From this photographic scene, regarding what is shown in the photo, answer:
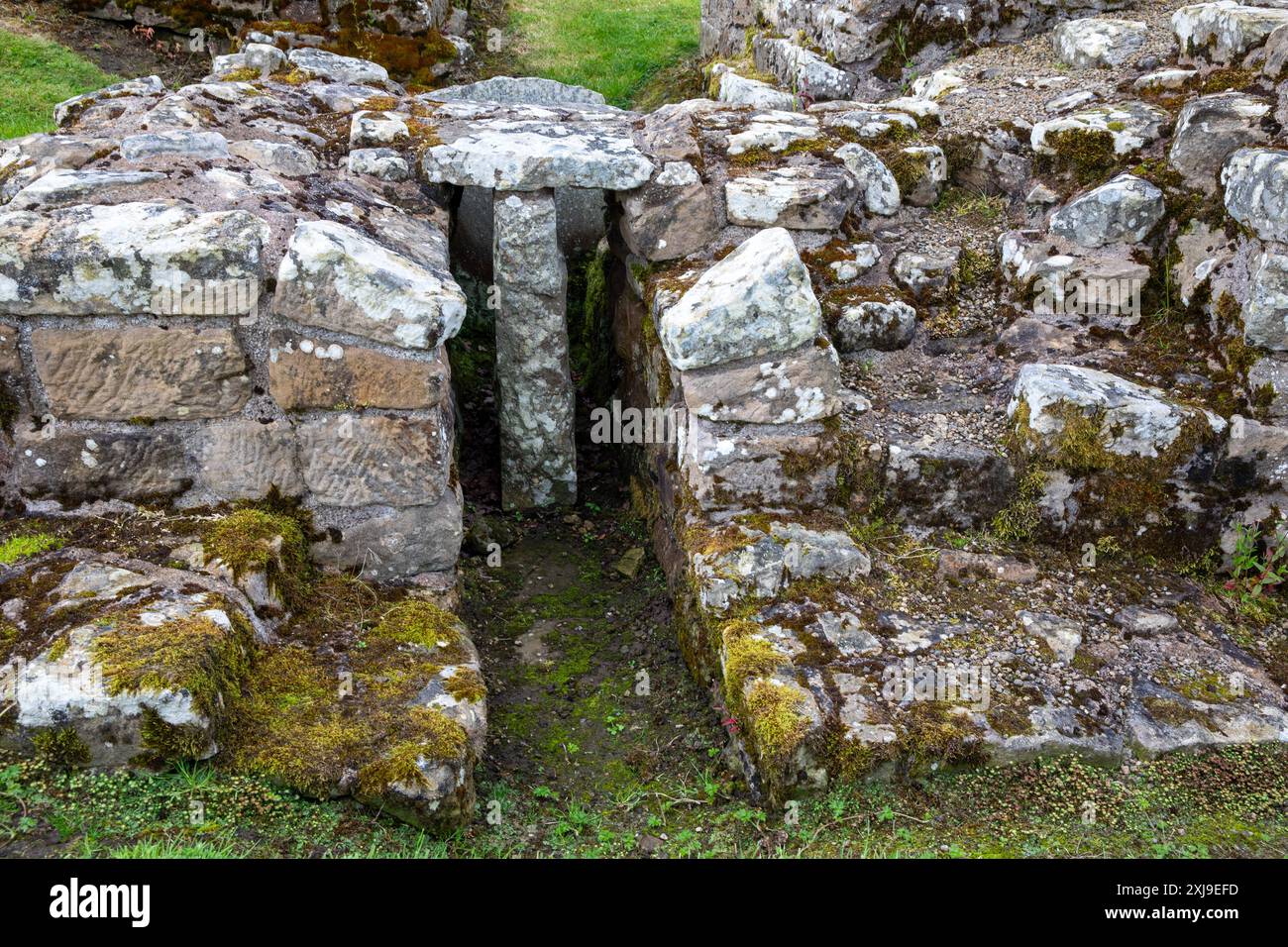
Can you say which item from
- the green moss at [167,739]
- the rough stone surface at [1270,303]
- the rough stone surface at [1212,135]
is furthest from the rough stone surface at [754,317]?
the green moss at [167,739]

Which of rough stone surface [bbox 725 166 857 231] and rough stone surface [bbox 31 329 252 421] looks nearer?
rough stone surface [bbox 31 329 252 421]

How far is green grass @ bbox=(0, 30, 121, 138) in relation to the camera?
8125 mm

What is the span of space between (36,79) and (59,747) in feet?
27.2

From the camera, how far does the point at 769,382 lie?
4543mm

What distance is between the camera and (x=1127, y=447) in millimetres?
4477

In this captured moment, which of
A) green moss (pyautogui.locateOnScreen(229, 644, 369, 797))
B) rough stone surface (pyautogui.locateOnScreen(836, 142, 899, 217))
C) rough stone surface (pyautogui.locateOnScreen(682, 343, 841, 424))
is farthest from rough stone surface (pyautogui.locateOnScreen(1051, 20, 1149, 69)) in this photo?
green moss (pyautogui.locateOnScreen(229, 644, 369, 797))

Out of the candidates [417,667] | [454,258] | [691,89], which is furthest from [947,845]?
[691,89]

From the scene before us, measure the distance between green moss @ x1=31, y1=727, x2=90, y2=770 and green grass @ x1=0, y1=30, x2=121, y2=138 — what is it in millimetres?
6571

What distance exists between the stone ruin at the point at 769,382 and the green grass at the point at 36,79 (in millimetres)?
2919

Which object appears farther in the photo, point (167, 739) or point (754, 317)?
point (754, 317)

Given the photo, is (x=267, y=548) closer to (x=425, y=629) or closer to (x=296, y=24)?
(x=425, y=629)

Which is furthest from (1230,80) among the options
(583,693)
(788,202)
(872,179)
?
(583,693)

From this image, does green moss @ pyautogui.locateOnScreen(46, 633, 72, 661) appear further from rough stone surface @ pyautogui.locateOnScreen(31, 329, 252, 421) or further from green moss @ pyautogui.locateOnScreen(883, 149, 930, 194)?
green moss @ pyautogui.locateOnScreen(883, 149, 930, 194)

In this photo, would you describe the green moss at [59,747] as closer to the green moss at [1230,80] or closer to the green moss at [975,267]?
the green moss at [975,267]
